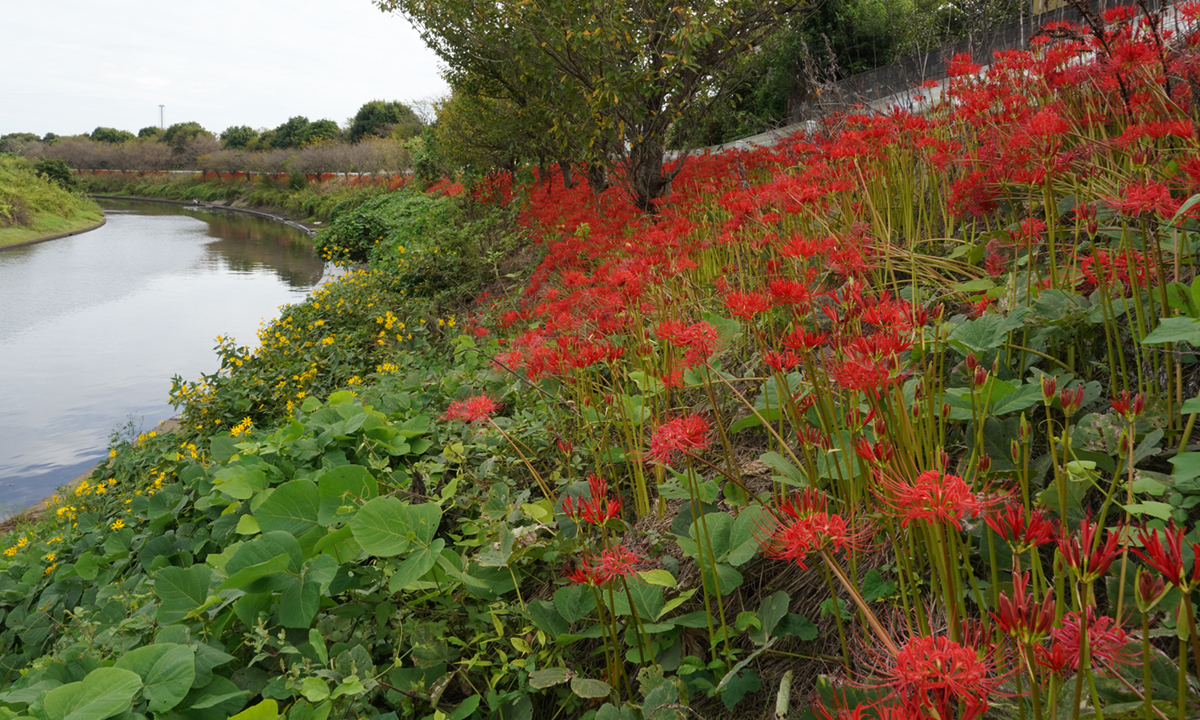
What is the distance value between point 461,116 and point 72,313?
8.15 m

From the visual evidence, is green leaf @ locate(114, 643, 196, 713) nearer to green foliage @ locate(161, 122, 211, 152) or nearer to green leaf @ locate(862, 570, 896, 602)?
green leaf @ locate(862, 570, 896, 602)

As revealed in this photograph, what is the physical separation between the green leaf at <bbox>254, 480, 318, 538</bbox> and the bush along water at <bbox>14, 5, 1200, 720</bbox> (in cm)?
1

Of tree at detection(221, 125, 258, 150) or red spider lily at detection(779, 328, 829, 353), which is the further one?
tree at detection(221, 125, 258, 150)

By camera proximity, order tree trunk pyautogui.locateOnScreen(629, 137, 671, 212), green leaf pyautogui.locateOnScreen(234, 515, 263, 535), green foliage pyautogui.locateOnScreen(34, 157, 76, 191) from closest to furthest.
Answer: green leaf pyautogui.locateOnScreen(234, 515, 263, 535)
tree trunk pyautogui.locateOnScreen(629, 137, 671, 212)
green foliage pyautogui.locateOnScreen(34, 157, 76, 191)

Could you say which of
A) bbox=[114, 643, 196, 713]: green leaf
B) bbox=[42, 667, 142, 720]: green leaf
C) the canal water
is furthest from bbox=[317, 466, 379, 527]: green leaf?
the canal water

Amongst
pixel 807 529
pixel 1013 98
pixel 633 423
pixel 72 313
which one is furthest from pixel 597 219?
pixel 72 313

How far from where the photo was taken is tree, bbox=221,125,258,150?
173ft

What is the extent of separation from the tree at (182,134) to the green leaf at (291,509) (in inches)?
2456

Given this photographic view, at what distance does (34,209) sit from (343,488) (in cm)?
2973

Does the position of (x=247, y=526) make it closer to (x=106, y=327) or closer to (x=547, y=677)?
(x=547, y=677)

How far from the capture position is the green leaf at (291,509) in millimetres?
1932

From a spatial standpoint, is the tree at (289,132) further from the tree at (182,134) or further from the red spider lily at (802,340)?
the red spider lily at (802,340)

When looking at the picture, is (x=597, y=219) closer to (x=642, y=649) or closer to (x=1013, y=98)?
(x=1013, y=98)

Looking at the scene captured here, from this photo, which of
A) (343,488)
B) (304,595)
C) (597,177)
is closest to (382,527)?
(304,595)
